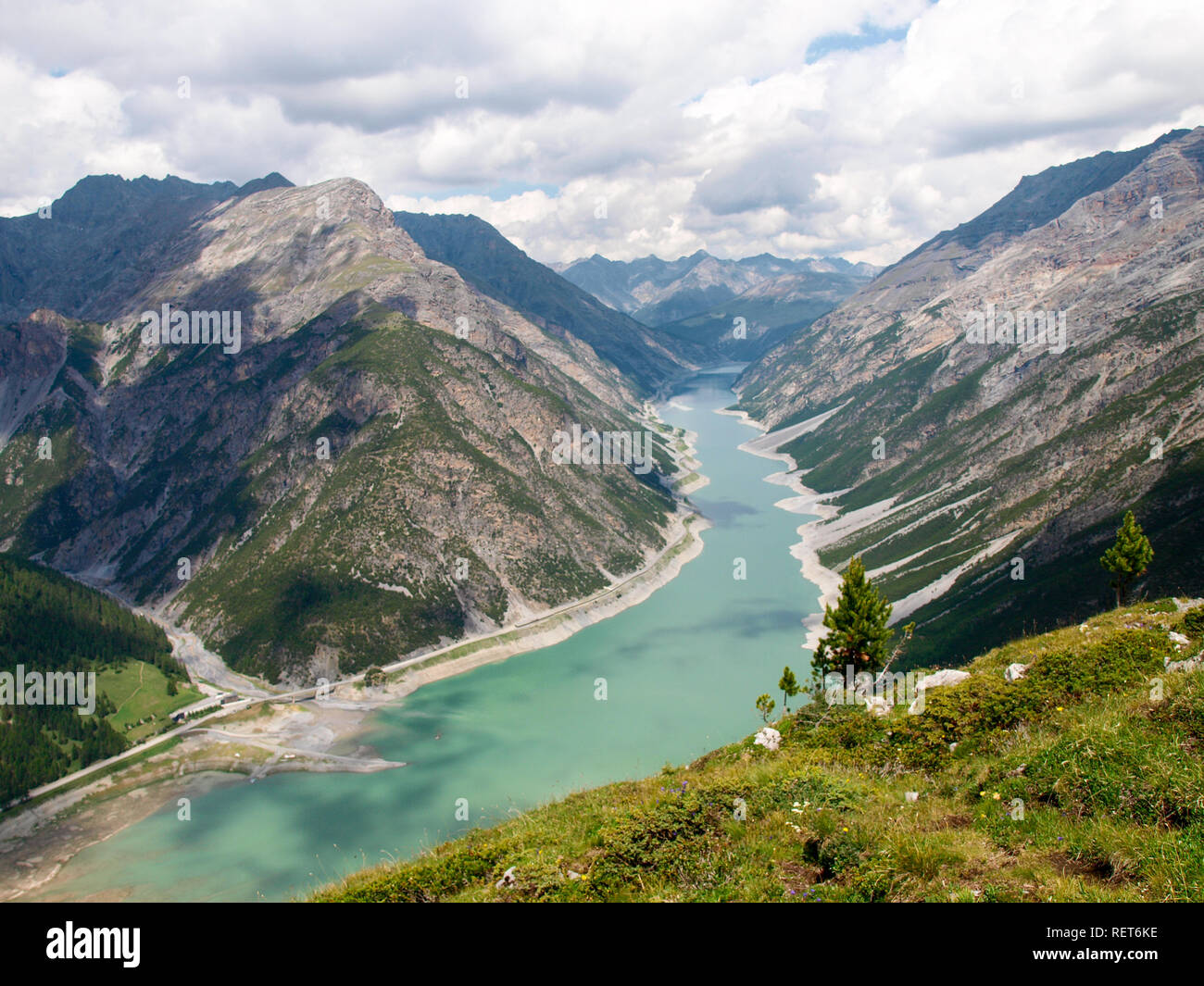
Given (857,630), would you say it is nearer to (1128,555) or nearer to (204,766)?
(1128,555)

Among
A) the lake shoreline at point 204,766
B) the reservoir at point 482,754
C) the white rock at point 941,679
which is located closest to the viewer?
the white rock at point 941,679

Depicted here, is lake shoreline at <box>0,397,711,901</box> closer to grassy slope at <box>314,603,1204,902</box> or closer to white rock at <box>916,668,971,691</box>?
white rock at <box>916,668,971,691</box>

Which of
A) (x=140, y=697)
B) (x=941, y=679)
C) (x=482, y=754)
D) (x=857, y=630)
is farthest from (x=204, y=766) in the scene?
(x=941, y=679)

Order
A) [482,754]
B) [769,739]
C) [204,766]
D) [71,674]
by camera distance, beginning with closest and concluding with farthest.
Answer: [769,739]
[482,754]
[204,766]
[71,674]

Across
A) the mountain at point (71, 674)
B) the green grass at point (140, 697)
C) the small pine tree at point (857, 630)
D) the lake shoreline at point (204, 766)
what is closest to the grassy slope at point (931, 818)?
the small pine tree at point (857, 630)

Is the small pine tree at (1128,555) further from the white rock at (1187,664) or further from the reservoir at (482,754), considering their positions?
the white rock at (1187,664)

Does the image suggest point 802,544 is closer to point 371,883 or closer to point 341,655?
point 341,655
